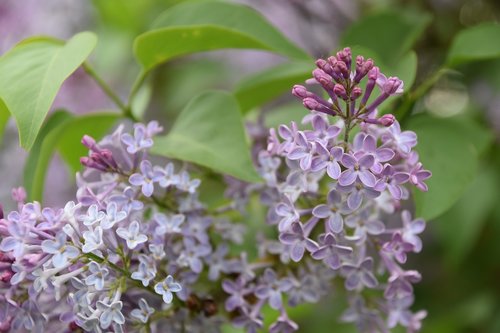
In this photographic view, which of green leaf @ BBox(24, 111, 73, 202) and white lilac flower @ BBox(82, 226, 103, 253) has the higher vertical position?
white lilac flower @ BBox(82, 226, 103, 253)

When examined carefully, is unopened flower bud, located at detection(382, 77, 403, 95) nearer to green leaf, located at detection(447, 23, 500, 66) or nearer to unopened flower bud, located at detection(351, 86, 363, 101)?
unopened flower bud, located at detection(351, 86, 363, 101)

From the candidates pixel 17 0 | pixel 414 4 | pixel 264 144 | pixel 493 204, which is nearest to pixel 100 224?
pixel 264 144

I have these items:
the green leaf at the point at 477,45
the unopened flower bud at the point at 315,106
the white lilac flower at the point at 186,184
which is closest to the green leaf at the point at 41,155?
the white lilac flower at the point at 186,184

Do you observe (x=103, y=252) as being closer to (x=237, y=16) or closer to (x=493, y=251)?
(x=237, y=16)

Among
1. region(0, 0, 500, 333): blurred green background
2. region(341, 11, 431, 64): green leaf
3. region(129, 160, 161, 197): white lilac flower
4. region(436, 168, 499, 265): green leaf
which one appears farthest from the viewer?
region(436, 168, 499, 265): green leaf

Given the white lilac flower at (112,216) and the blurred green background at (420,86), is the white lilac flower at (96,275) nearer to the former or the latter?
the white lilac flower at (112,216)

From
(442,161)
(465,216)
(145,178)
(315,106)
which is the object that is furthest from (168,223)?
(465,216)

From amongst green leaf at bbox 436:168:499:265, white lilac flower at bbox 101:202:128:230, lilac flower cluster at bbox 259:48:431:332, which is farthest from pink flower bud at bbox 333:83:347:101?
green leaf at bbox 436:168:499:265
